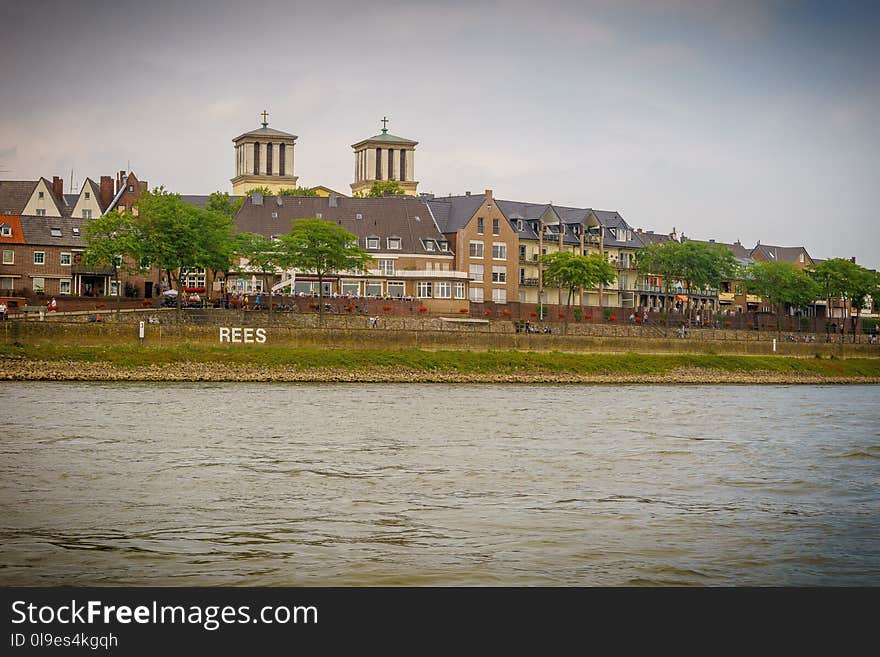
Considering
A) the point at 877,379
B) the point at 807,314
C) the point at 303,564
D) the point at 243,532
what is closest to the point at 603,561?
the point at 303,564

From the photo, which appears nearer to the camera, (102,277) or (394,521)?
(394,521)

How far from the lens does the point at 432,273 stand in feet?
338

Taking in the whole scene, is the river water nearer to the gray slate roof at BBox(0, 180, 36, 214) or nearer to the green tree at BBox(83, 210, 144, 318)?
the green tree at BBox(83, 210, 144, 318)

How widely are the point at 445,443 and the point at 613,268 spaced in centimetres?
8502

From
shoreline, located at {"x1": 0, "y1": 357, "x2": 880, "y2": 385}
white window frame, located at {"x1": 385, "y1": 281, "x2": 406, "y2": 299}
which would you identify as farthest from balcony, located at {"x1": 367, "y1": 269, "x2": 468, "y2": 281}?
shoreline, located at {"x1": 0, "y1": 357, "x2": 880, "y2": 385}

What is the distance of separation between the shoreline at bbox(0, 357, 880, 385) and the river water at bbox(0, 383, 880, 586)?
17054mm

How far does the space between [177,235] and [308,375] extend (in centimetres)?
2041

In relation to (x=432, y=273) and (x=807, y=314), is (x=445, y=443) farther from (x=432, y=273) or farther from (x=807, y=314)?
(x=807, y=314)

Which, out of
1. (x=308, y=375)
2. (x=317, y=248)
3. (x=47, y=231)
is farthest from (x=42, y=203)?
(x=308, y=375)

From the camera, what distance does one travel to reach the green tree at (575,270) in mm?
110938

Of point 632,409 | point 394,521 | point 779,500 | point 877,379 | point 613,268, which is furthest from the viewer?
point 613,268

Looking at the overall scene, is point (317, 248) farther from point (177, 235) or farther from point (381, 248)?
point (381, 248)

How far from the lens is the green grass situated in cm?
6506
